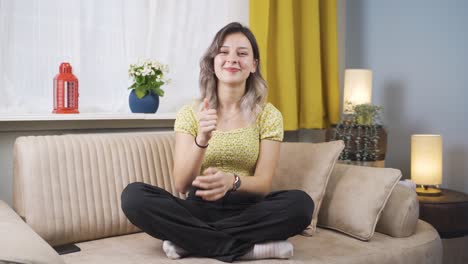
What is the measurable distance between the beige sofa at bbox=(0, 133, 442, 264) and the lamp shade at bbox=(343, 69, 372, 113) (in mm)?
843

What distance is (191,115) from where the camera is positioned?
183cm

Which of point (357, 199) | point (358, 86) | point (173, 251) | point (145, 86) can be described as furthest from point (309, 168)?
point (358, 86)

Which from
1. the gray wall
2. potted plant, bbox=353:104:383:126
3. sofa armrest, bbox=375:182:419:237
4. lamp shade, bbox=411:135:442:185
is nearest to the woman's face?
sofa armrest, bbox=375:182:419:237

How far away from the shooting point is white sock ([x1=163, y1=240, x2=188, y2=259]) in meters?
1.57

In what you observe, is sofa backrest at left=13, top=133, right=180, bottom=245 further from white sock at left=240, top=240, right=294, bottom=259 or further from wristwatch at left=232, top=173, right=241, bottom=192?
white sock at left=240, top=240, right=294, bottom=259

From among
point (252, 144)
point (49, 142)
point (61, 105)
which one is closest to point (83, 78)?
point (61, 105)

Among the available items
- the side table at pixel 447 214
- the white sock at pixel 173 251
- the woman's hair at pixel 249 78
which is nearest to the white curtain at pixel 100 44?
the woman's hair at pixel 249 78

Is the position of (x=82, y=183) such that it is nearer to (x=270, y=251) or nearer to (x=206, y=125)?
(x=206, y=125)

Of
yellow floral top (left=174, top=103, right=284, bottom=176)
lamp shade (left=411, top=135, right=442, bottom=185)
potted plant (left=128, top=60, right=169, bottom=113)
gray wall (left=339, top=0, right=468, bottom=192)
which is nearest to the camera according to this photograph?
yellow floral top (left=174, top=103, right=284, bottom=176)

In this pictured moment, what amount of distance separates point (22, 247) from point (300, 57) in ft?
6.83

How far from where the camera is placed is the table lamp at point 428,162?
2453 mm

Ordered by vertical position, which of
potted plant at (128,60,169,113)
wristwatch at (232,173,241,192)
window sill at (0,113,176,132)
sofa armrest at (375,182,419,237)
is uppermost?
potted plant at (128,60,169,113)

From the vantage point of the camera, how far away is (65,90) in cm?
205

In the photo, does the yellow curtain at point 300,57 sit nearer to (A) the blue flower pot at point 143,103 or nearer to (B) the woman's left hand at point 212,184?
(A) the blue flower pot at point 143,103
